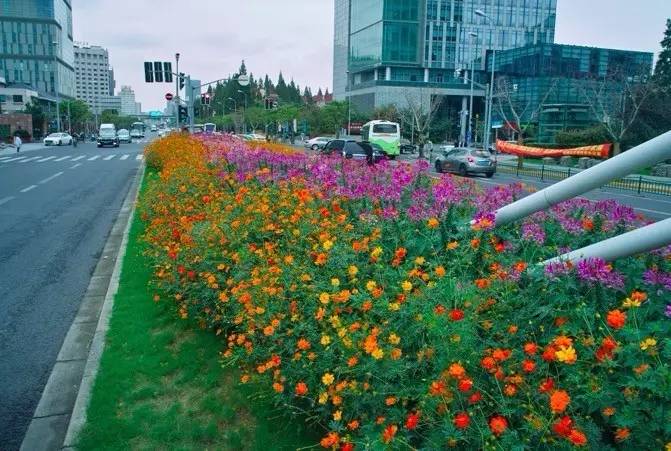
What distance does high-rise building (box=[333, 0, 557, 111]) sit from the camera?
8138 cm

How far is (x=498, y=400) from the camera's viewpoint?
2701 mm

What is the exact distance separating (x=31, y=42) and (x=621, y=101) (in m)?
122

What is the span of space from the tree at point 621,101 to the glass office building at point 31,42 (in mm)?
108275

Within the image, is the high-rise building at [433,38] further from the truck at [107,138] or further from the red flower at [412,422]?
the red flower at [412,422]

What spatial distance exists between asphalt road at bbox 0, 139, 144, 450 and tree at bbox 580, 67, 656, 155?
96.9ft

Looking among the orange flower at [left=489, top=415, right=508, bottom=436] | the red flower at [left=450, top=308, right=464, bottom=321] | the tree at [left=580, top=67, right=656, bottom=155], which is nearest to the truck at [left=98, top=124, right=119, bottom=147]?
the tree at [left=580, top=67, right=656, bottom=155]

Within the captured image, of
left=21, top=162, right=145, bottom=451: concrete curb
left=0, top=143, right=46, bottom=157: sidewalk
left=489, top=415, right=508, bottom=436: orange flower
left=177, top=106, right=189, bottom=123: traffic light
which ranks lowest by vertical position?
left=0, top=143, right=46, bottom=157: sidewalk

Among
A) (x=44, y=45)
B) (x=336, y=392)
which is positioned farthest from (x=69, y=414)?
(x=44, y=45)

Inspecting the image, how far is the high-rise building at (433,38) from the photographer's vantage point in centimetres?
8138

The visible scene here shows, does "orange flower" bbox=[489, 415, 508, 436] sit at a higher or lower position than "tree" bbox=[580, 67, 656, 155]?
lower

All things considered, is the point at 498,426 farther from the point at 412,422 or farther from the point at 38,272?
the point at 38,272

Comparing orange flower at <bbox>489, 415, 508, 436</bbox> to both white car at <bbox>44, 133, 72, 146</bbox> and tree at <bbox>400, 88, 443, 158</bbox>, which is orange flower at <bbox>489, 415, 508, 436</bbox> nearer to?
tree at <bbox>400, 88, 443, 158</bbox>

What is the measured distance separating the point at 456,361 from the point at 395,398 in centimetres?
38

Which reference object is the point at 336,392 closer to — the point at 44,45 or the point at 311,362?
the point at 311,362
